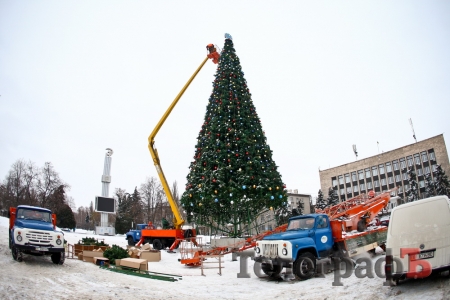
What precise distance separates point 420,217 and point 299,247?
176 inches

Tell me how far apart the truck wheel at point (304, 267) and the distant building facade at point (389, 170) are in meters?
56.3

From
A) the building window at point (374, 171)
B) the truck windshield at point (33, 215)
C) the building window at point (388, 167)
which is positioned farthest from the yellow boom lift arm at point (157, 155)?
the building window at point (374, 171)

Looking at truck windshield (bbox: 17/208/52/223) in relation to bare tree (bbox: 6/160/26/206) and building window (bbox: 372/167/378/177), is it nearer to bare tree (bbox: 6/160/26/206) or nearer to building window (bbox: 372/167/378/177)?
bare tree (bbox: 6/160/26/206)

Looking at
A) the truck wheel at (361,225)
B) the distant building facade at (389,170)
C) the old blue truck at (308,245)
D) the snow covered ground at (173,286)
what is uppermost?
the distant building facade at (389,170)

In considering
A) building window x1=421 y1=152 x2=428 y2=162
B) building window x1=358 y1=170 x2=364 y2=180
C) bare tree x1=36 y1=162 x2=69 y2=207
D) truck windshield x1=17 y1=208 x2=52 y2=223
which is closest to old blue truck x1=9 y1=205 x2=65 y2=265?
truck windshield x1=17 y1=208 x2=52 y2=223

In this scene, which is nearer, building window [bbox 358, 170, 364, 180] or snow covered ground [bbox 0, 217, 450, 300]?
snow covered ground [bbox 0, 217, 450, 300]

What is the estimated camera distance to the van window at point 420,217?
7.00m

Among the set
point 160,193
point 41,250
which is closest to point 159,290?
point 41,250

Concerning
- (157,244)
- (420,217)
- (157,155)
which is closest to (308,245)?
(420,217)

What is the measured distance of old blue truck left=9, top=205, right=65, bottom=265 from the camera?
11.7m

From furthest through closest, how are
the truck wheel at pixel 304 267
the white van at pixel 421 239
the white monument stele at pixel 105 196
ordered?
the white monument stele at pixel 105 196 → the truck wheel at pixel 304 267 → the white van at pixel 421 239

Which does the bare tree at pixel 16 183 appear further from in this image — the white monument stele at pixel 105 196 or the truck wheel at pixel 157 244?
the truck wheel at pixel 157 244

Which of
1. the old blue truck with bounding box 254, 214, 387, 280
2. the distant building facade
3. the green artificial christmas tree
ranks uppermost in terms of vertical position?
the distant building facade

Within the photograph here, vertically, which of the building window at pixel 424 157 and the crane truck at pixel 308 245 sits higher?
the building window at pixel 424 157
